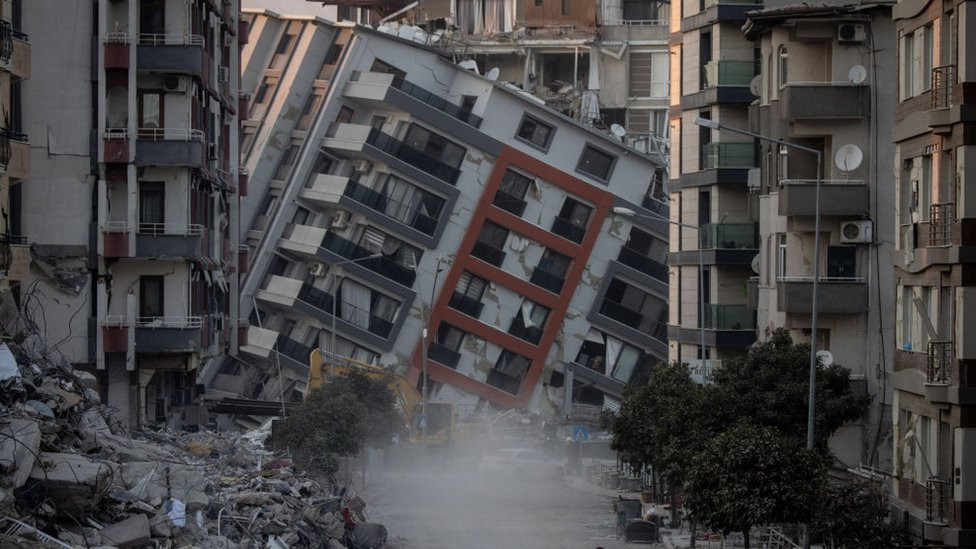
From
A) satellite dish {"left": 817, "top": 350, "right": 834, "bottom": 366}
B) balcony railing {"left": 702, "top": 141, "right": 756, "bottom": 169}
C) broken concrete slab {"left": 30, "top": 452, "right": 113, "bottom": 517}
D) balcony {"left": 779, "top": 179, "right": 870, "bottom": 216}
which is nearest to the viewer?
broken concrete slab {"left": 30, "top": 452, "right": 113, "bottom": 517}

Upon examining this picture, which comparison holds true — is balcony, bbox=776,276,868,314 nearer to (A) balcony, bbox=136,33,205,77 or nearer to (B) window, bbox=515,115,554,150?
(A) balcony, bbox=136,33,205,77

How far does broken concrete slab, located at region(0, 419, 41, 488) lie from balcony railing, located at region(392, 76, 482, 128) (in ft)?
200

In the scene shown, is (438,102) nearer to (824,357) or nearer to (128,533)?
(824,357)

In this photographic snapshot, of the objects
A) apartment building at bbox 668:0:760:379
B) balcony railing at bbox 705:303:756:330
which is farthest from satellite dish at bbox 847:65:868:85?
balcony railing at bbox 705:303:756:330

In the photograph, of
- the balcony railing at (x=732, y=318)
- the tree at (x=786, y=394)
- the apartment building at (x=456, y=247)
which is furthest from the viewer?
the apartment building at (x=456, y=247)

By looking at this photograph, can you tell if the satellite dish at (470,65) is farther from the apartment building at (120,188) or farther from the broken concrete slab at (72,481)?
the broken concrete slab at (72,481)

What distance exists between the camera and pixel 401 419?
68.8m

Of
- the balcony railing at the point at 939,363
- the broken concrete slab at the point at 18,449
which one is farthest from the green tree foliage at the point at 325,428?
the broken concrete slab at the point at 18,449

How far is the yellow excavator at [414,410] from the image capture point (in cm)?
7188

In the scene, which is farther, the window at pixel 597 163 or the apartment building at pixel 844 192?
the window at pixel 597 163

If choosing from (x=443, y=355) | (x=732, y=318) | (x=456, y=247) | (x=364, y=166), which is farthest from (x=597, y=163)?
(x=732, y=318)

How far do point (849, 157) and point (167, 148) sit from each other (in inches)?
685

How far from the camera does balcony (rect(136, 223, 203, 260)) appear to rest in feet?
159

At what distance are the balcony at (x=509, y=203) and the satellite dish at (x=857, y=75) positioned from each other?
40728 mm
